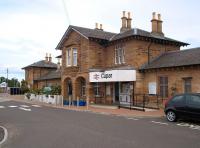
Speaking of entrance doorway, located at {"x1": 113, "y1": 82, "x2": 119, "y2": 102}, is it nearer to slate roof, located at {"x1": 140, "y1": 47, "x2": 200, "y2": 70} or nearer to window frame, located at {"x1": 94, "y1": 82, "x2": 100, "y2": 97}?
window frame, located at {"x1": 94, "y1": 82, "x2": 100, "y2": 97}

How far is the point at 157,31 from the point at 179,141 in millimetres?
22225

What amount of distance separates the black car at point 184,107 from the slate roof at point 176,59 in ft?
20.8

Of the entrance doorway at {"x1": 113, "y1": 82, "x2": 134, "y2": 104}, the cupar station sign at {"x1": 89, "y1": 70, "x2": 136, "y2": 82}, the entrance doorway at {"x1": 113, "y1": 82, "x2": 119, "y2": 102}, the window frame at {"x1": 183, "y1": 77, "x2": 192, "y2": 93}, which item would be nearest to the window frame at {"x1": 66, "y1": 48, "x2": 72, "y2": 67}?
the entrance doorway at {"x1": 113, "y1": 82, "x2": 119, "y2": 102}

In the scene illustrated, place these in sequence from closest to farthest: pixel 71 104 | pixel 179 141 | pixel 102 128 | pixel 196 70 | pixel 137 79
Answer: pixel 179 141
pixel 102 128
pixel 196 70
pixel 137 79
pixel 71 104

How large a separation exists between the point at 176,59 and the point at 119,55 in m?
6.71

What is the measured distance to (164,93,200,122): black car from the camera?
15.4 m

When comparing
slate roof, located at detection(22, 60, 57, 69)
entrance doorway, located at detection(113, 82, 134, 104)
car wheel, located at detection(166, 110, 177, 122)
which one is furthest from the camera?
slate roof, located at detection(22, 60, 57, 69)

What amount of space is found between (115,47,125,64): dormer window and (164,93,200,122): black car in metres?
13.8

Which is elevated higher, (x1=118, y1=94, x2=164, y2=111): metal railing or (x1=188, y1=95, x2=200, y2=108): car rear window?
(x1=188, y1=95, x2=200, y2=108): car rear window

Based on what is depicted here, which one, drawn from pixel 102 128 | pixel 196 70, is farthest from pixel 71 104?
pixel 102 128

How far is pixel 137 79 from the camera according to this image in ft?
92.1

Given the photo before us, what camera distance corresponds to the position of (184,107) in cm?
1592

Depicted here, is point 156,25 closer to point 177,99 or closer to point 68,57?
point 68,57

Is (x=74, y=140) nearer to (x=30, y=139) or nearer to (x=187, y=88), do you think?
(x=30, y=139)
